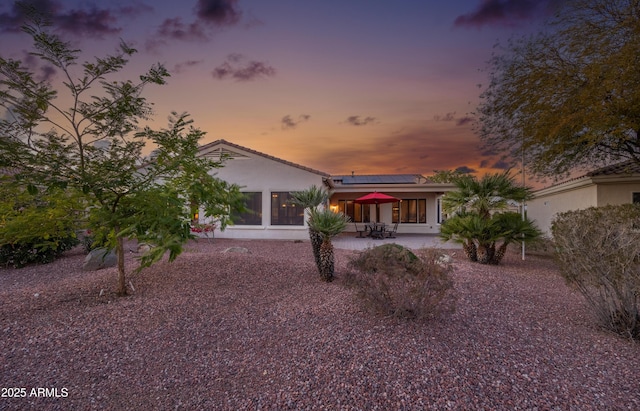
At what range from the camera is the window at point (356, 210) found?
21.0 metres

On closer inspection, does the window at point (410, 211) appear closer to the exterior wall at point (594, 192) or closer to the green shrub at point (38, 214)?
the exterior wall at point (594, 192)

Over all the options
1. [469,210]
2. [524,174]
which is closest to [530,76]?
[524,174]

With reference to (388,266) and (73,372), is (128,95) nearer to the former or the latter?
(73,372)

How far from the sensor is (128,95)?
5.08 metres

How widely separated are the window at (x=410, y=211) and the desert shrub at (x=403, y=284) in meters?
16.6

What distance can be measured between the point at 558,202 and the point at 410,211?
8179 millimetres

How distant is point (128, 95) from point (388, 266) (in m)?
5.16

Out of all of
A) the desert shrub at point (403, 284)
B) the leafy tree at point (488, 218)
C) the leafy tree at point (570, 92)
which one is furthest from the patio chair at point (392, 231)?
the desert shrub at point (403, 284)

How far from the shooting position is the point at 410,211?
20609 mm

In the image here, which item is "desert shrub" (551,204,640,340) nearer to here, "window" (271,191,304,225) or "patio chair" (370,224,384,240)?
"window" (271,191,304,225)

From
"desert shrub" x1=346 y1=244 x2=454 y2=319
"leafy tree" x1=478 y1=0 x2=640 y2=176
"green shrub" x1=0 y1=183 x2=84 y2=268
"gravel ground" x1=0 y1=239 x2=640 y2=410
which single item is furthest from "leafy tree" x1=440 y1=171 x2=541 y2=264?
"green shrub" x1=0 y1=183 x2=84 y2=268

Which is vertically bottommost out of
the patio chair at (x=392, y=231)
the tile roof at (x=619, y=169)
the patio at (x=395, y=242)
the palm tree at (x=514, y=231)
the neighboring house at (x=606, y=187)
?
the patio at (x=395, y=242)

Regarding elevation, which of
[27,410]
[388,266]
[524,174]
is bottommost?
[27,410]

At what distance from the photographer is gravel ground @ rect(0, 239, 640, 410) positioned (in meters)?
2.80
